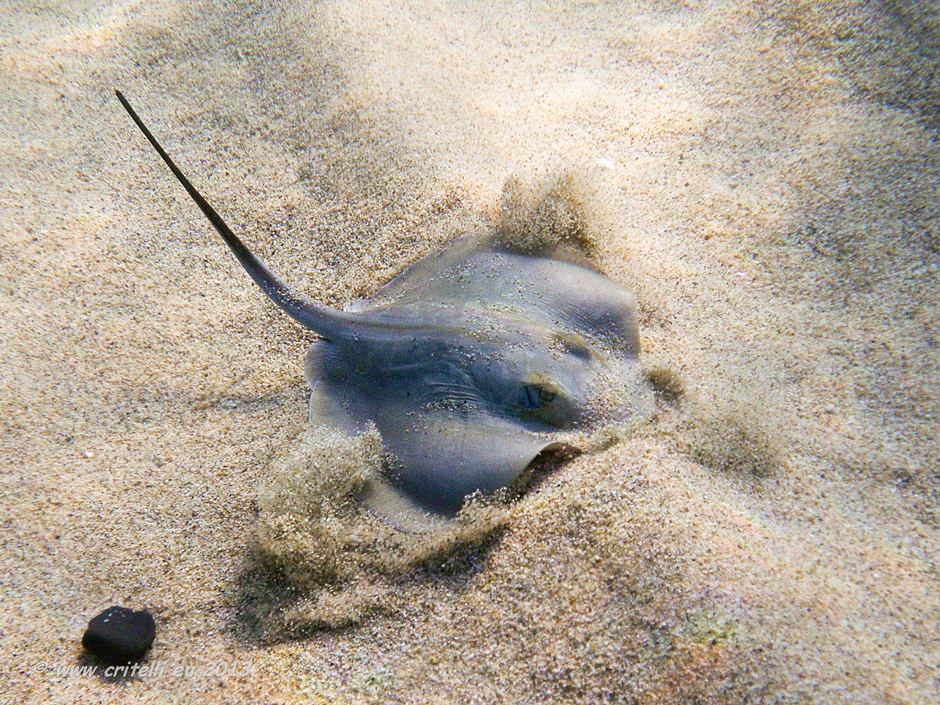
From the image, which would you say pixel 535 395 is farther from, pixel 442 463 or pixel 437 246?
pixel 437 246

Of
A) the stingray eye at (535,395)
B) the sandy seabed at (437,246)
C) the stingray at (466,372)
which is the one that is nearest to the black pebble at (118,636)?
the sandy seabed at (437,246)

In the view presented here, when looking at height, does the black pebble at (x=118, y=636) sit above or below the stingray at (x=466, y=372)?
below

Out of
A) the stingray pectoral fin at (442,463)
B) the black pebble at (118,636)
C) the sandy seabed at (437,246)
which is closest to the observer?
the sandy seabed at (437,246)

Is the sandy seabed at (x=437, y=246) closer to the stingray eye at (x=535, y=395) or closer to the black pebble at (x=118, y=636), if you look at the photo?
the black pebble at (x=118, y=636)

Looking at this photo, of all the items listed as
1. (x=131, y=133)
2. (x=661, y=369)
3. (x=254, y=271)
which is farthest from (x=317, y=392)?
(x=131, y=133)

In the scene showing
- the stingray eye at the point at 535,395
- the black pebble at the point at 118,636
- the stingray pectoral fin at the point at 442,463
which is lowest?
the black pebble at the point at 118,636

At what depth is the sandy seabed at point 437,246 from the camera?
2.12 meters

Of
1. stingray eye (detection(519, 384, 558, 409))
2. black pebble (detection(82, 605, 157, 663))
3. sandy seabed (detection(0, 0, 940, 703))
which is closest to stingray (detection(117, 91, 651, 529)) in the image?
stingray eye (detection(519, 384, 558, 409))

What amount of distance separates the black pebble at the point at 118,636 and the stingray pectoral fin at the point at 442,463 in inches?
44.9

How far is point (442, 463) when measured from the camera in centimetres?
267

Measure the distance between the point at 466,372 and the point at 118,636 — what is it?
2073mm

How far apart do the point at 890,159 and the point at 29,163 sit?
7228 millimetres

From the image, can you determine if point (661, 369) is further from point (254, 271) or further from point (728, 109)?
point (728, 109)

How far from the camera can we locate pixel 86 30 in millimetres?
5598
